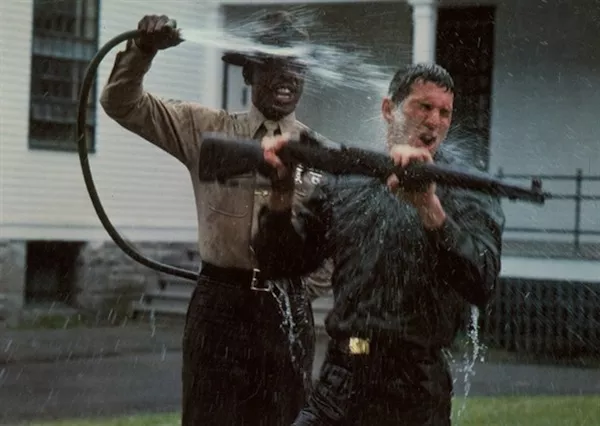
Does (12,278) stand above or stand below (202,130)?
below

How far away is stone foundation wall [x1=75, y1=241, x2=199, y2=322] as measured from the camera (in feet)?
8.30

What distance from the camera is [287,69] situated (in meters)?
1.41

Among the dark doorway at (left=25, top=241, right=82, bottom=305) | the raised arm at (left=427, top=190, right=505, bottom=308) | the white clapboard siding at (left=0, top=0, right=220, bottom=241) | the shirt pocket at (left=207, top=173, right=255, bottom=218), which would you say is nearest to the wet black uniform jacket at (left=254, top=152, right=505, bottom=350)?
the raised arm at (left=427, top=190, right=505, bottom=308)

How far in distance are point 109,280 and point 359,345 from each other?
1571 mm

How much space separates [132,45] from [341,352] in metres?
0.42

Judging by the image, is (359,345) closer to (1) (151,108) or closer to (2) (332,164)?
(2) (332,164)

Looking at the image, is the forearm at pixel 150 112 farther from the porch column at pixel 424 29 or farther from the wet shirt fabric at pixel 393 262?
the porch column at pixel 424 29

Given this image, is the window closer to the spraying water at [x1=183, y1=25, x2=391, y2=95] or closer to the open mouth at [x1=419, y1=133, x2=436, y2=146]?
the spraying water at [x1=183, y1=25, x2=391, y2=95]

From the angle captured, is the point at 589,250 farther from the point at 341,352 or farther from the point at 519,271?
the point at 341,352

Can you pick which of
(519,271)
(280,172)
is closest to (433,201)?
(280,172)

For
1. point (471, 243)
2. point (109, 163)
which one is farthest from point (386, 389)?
point (109, 163)

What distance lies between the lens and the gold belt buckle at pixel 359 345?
3.94ft

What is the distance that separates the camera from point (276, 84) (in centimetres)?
142

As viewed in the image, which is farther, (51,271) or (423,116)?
(51,271)
